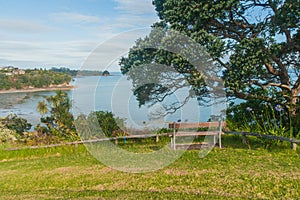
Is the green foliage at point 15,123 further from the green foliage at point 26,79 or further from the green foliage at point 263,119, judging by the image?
the green foliage at point 263,119

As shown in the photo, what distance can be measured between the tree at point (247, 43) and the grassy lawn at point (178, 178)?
5.06ft

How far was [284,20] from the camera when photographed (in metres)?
5.44

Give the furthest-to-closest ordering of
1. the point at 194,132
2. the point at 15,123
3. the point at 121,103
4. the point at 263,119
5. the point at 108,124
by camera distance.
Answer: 1. the point at 15,123
2. the point at 108,124
3. the point at 263,119
4. the point at 121,103
5. the point at 194,132

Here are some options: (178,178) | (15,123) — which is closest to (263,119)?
(178,178)

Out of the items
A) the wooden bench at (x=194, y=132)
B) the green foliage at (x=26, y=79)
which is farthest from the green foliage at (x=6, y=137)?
the wooden bench at (x=194, y=132)

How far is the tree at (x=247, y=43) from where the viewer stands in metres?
5.52

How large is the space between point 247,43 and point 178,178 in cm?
311

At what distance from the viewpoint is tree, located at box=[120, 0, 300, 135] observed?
5520 millimetres

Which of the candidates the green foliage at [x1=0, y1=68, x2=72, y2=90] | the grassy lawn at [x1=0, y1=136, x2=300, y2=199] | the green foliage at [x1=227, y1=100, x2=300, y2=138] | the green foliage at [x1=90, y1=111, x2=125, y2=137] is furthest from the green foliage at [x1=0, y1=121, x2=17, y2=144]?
the green foliage at [x1=227, y1=100, x2=300, y2=138]

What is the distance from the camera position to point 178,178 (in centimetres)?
406

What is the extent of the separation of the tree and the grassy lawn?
1.54m

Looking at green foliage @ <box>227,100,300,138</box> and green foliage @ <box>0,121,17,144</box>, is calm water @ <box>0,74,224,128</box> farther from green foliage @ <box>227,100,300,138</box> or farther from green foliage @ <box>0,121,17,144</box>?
green foliage @ <box>0,121,17,144</box>

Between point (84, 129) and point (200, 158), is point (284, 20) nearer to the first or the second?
point (200, 158)

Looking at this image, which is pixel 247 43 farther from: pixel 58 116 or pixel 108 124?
pixel 58 116
